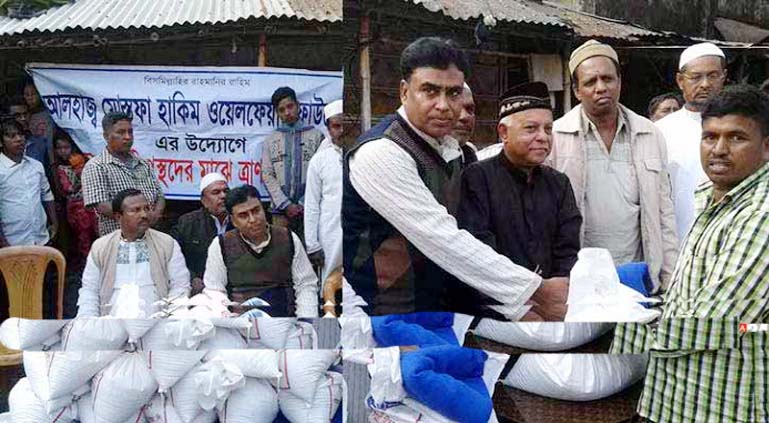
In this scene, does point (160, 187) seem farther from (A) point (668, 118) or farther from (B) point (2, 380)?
(A) point (668, 118)

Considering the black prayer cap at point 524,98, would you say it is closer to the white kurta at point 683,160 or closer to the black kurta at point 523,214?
the black kurta at point 523,214

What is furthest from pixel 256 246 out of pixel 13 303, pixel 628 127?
pixel 628 127

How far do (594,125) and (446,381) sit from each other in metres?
0.90

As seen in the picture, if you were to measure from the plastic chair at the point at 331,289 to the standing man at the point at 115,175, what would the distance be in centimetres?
54

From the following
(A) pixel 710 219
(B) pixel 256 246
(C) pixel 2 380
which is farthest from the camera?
(C) pixel 2 380

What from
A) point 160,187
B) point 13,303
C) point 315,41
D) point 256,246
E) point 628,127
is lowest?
point 13,303

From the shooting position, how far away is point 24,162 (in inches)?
98.3

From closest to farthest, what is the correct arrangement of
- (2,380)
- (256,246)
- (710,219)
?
(710,219)
(256,246)
(2,380)

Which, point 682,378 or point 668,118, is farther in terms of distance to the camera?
point 668,118

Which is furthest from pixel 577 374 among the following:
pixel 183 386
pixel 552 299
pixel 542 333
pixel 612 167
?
pixel 183 386

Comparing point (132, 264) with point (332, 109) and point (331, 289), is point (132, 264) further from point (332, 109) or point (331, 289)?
point (332, 109)

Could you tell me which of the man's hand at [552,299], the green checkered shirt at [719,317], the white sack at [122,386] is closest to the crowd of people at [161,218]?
the white sack at [122,386]

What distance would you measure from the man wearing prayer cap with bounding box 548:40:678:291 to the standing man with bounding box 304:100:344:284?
652 mm

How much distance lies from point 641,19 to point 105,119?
1.67m
